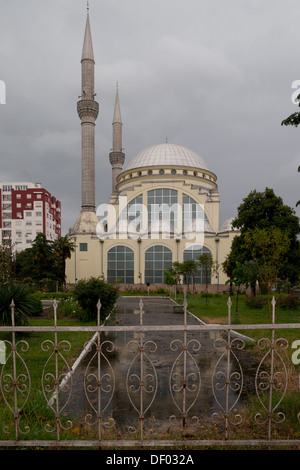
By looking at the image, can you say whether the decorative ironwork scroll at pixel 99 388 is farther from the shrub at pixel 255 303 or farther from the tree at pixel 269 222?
the tree at pixel 269 222

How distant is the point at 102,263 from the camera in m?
37.2

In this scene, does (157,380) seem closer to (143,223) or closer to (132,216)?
(143,223)

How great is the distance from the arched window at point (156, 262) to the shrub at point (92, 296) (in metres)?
22.8

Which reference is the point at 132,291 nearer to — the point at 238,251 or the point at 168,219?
the point at 168,219

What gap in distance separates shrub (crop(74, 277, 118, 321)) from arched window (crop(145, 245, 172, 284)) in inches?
898

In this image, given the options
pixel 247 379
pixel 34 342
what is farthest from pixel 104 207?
pixel 247 379

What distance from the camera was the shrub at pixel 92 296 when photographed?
13141 millimetres

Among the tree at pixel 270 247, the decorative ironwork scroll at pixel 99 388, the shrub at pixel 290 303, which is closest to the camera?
the decorative ironwork scroll at pixel 99 388

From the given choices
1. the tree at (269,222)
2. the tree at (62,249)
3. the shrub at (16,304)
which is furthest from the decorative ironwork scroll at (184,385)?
the tree at (62,249)

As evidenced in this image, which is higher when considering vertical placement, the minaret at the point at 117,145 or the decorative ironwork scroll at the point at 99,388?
the minaret at the point at 117,145

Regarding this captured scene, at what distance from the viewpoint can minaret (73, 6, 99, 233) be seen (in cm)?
3762

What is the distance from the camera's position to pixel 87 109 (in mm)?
37781

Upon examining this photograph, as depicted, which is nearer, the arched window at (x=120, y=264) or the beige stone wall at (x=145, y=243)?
the beige stone wall at (x=145, y=243)
